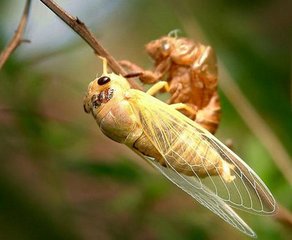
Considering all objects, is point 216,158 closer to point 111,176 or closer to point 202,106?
point 202,106

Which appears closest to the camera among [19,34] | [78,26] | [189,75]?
[78,26]

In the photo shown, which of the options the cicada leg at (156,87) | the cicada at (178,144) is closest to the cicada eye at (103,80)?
the cicada at (178,144)

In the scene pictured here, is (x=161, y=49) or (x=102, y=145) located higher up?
(x=161, y=49)

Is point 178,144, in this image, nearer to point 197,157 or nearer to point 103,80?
point 197,157

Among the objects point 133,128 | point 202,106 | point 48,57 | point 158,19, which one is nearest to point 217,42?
point 158,19

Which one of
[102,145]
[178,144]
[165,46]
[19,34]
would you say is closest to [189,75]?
[165,46]

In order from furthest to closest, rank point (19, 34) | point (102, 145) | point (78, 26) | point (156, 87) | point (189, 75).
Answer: point (102, 145) → point (189, 75) → point (156, 87) → point (19, 34) → point (78, 26)

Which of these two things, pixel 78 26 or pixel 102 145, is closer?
pixel 78 26

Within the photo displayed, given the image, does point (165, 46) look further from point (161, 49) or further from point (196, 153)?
point (196, 153)
